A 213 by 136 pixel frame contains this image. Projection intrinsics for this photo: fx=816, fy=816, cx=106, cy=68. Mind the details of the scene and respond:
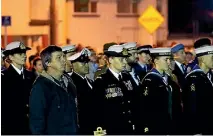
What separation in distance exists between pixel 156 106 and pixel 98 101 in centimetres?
81

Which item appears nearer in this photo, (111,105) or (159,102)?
(111,105)

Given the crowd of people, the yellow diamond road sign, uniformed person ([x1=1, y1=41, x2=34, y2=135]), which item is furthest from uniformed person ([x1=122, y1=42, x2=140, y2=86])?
the yellow diamond road sign

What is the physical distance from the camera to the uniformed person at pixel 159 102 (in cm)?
1081

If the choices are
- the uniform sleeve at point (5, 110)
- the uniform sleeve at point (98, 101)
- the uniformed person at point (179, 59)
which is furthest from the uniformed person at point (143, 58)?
the uniform sleeve at point (5, 110)

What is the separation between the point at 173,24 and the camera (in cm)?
3962

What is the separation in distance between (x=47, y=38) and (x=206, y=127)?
18.1 meters

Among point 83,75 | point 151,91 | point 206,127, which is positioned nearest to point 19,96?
point 83,75

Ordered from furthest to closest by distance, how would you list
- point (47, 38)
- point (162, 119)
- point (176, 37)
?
1. point (176, 37)
2. point (47, 38)
3. point (162, 119)

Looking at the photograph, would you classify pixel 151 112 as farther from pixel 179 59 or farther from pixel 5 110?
pixel 179 59

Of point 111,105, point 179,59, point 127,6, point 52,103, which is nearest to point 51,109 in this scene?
point 52,103

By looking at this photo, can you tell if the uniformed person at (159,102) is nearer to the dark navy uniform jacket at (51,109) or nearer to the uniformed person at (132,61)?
the uniformed person at (132,61)

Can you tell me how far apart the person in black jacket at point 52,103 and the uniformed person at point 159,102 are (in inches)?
76.6

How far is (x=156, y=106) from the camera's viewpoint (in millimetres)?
10805

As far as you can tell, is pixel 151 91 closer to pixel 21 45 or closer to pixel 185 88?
pixel 185 88
